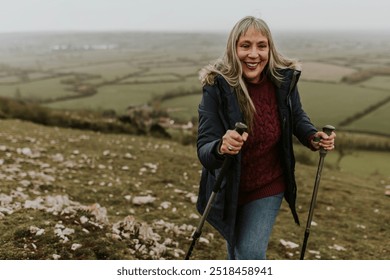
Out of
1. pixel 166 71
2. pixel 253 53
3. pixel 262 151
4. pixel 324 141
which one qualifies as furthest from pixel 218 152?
pixel 166 71

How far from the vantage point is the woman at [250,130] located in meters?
3.41

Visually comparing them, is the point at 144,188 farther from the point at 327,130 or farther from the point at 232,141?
the point at 232,141

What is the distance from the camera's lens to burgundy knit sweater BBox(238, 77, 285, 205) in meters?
3.50

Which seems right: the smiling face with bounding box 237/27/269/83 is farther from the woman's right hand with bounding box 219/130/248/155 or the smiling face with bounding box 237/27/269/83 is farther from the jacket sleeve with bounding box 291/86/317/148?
the woman's right hand with bounding box 219/130/248/155

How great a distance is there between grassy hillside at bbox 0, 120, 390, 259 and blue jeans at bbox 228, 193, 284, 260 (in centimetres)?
183

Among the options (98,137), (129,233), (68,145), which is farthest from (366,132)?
(129,233)

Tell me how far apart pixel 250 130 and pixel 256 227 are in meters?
0.83

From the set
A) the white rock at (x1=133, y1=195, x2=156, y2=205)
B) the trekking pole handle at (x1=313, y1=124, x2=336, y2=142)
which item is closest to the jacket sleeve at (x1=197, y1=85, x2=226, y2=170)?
the trekking pole handle at (x1=313, y1=124, x2=336, y2=142)

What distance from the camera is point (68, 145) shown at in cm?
995

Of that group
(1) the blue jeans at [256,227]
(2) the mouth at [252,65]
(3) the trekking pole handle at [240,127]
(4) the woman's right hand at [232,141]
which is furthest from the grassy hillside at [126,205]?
(2) the mouth at [252,65]

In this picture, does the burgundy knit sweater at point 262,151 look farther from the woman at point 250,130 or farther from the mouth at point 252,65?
the mouth at point 252,65

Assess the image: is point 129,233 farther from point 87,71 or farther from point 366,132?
point 87,71

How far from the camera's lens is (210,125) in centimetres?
339
